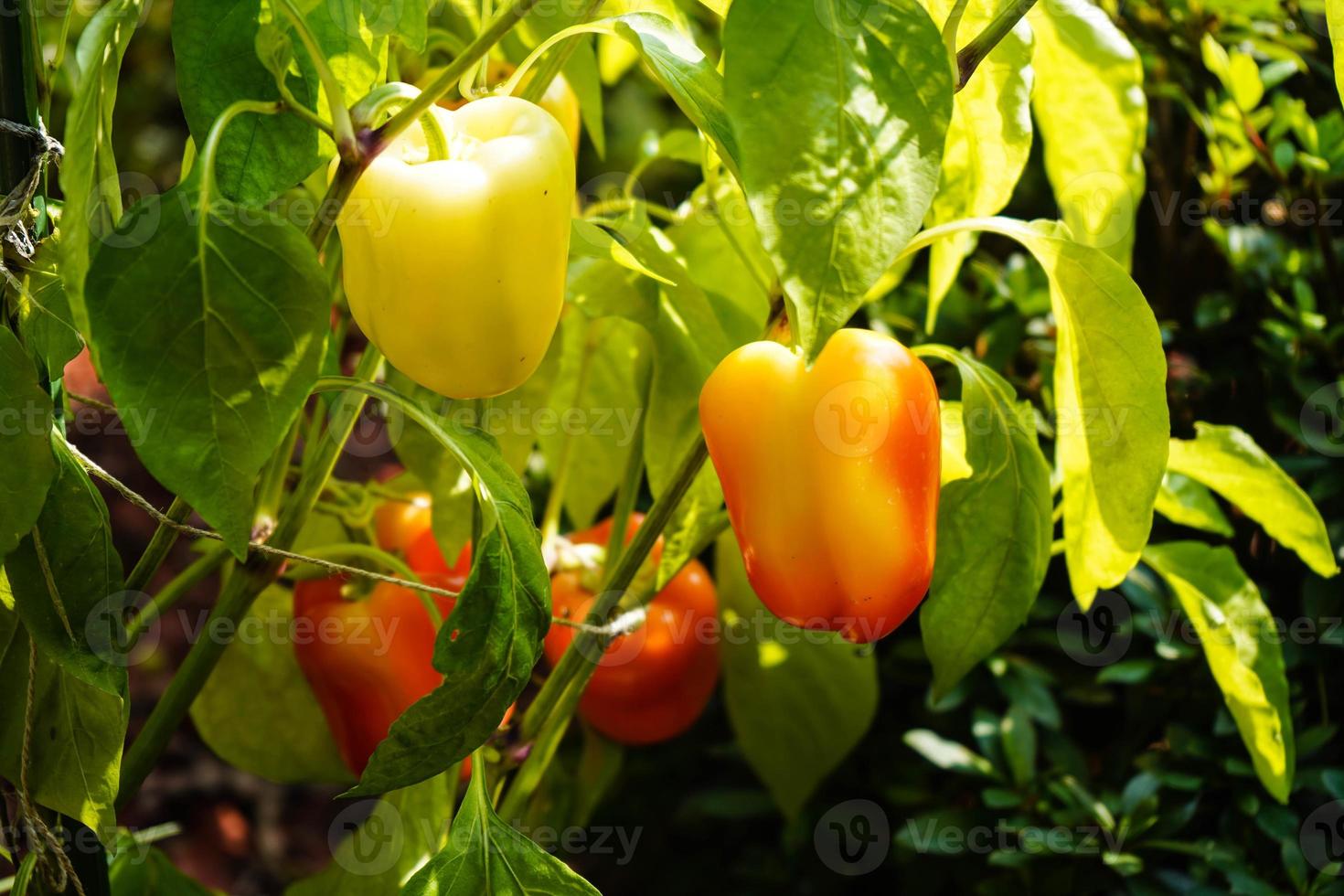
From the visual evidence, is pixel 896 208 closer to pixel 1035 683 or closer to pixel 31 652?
pixel 31 652

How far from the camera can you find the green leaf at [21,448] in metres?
0.39

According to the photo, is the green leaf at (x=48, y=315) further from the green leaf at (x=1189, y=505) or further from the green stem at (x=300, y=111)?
the green leaf at (x=1189, y=505)

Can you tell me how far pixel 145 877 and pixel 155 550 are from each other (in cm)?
25

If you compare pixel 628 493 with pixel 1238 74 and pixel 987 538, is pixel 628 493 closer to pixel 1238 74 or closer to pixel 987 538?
pixel 987 538

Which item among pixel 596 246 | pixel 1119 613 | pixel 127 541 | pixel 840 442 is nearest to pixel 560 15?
pixel 596 246

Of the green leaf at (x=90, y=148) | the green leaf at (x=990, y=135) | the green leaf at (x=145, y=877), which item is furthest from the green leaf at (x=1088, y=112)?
the green leaf at (x=145, y=877)

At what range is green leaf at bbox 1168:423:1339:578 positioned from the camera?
1.87 feet

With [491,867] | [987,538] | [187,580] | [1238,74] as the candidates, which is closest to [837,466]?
[987,538]

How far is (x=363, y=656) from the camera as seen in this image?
62 centimetres

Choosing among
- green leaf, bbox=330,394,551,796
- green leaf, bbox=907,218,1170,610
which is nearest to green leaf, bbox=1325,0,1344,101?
green leaf, bbox=907,218,1170,610

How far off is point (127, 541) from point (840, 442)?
46.3 inches

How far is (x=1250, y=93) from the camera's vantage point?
2.29 ft

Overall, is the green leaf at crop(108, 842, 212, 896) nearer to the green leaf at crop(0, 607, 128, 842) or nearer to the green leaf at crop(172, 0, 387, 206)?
the green leaf at crop(0, 607, 128, 842)

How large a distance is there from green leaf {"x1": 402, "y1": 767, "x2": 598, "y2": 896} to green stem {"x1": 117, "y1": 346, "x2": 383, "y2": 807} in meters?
0.13
